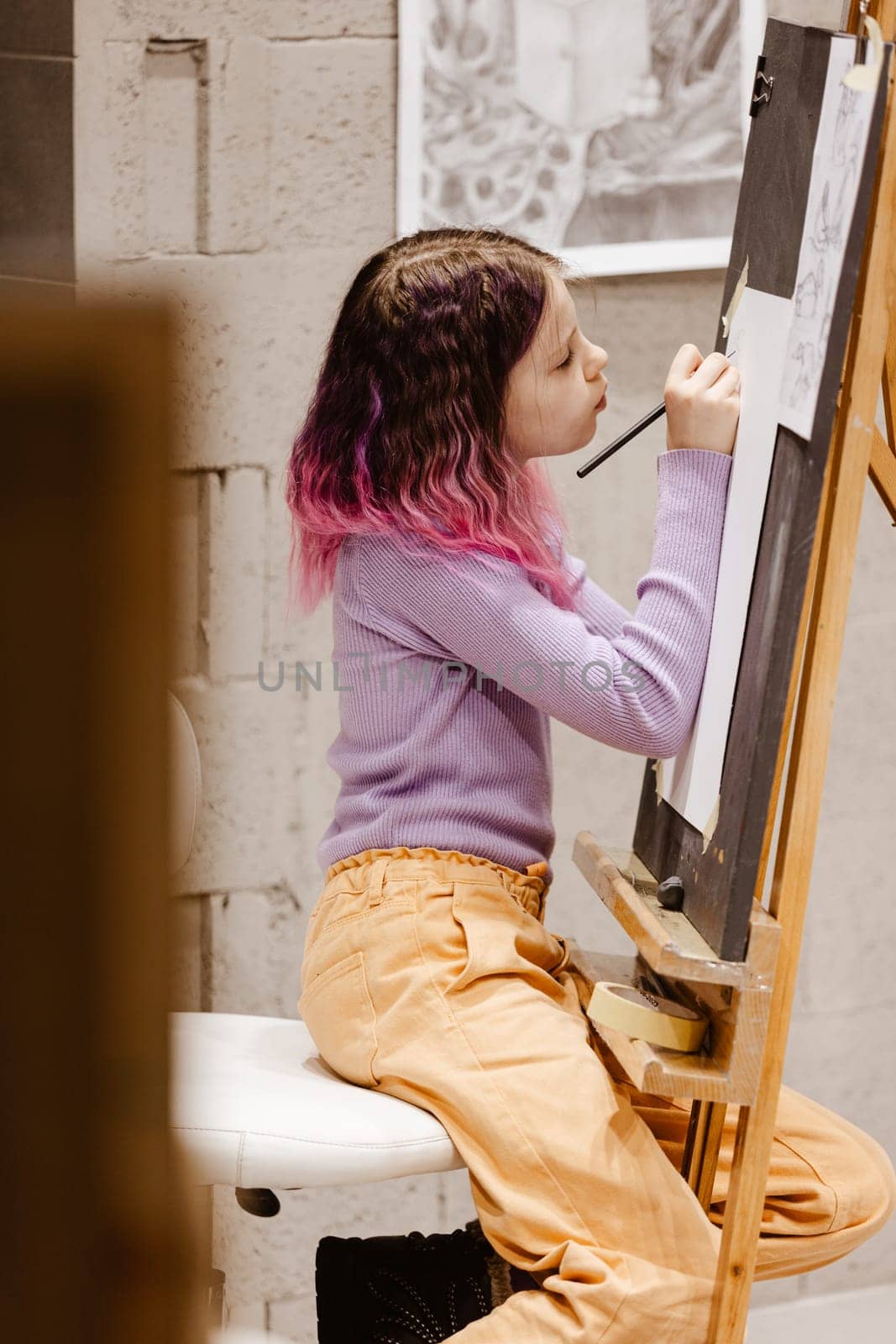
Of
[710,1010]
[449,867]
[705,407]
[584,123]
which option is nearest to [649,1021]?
[710,1010]

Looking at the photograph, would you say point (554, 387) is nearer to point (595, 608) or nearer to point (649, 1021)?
point (595, 608)

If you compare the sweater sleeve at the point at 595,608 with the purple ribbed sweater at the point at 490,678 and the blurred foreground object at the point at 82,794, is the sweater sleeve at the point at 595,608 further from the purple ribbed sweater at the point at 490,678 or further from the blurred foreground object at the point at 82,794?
the blurred foreground object at the point at 82,794

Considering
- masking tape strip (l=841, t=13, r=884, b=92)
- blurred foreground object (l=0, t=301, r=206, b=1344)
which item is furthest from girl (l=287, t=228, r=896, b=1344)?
blurred foreground object (l=0, t=301, r=206, b=1344)

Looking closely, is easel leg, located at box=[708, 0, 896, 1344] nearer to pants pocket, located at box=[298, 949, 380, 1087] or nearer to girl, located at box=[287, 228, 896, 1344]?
girl, located at box=[287, 228, 896, 1344]

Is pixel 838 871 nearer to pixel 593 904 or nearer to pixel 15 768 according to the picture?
pixel 593 904

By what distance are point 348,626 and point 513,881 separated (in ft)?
0.83

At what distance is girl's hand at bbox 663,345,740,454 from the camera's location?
1.02 metres

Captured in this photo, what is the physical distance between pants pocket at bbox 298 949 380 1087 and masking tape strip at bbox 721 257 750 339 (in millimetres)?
598

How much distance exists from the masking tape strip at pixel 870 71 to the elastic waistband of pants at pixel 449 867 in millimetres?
619

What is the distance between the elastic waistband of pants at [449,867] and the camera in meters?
1.08

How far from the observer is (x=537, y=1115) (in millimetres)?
951

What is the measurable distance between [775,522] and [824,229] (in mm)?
187

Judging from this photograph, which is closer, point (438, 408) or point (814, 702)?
point (814, 702)

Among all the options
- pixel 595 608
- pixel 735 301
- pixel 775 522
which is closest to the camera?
pixel 775 522
